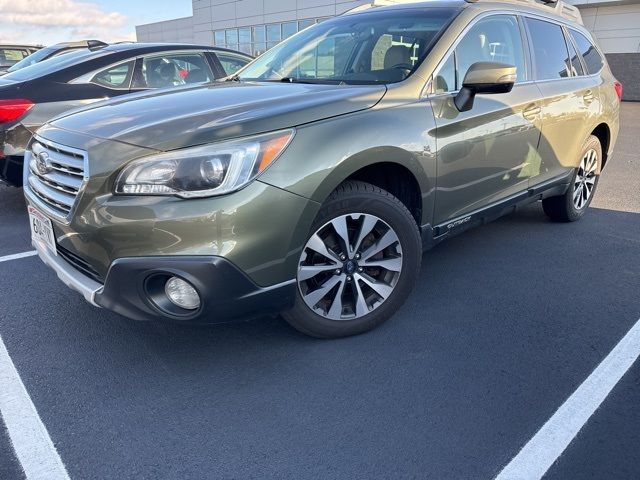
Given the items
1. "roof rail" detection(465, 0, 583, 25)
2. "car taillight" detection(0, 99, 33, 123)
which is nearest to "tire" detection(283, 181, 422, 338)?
"roof rail" detection(465, 0, 583, 25)

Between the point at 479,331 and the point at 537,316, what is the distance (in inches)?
17.5

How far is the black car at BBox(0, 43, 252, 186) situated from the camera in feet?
14.9

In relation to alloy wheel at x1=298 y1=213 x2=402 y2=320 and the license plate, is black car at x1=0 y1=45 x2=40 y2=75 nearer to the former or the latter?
the license plate

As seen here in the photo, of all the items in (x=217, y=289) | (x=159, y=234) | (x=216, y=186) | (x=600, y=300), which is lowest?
(x=600, y=300)

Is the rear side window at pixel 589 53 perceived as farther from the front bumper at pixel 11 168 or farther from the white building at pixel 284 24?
the white building at pixel 284 24

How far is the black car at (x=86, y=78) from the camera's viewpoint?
4.55 metres

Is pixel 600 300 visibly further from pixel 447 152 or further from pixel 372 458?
pixel 372 458

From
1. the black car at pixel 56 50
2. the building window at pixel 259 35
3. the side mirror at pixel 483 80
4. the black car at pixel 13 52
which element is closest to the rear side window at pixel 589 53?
the side mirror at pixel 483 80

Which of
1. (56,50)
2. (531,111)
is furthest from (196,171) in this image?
(56,50)

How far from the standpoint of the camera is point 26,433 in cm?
211

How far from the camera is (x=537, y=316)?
310 cm

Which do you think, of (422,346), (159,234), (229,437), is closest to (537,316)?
(422,346)

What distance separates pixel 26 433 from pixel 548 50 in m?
4.24

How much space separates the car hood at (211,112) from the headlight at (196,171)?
52 millimetres
